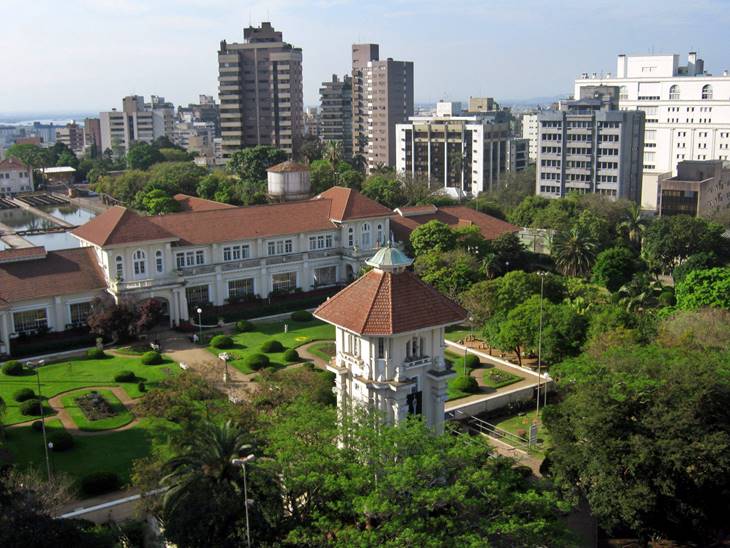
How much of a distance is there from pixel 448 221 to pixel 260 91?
261 ft

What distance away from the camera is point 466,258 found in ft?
197

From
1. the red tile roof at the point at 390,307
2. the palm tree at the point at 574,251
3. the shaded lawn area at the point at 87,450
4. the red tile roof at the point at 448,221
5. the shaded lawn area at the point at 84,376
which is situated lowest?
the shaded lawn area at the point at 87,450

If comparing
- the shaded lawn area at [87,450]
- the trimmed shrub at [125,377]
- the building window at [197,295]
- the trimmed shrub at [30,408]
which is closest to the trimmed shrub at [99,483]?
the shaded lawn area at [87,450]

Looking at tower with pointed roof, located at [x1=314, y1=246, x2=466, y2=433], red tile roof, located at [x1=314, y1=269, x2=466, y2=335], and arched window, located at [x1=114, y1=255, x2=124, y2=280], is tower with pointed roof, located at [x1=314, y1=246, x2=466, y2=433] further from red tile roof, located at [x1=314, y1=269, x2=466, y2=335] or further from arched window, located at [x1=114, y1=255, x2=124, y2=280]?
arched window, located at [x1=114, y1=255, x2=124, y2=280]

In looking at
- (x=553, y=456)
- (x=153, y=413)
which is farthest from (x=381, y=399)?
(x=153, y=413)

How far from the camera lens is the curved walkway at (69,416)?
131 ft

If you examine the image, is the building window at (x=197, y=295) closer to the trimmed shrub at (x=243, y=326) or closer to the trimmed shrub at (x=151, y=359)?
the trimmed shrub at (x=243, y=326)

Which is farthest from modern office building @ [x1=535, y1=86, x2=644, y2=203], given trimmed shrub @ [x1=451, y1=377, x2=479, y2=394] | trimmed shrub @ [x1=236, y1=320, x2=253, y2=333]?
trimmed shrub @ [x1=451, y1=377, x2=479, y2=394]

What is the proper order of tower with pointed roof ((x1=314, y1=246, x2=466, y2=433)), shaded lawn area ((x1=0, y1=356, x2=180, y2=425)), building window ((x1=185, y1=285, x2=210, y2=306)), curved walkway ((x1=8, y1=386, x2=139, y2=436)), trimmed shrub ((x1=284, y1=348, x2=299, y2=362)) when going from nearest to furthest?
tower with pointed roof ((x1=314, y1=246, x2=466, y2=433)) < curved walkway ((x1=8, y1=386, x2=139, y2=436)) < shaded lawn area ((x1=0, y1=356, x2=180, y2=425)) < trimmed shrub ((x1=284, y1=348, x2=299, y2=362)) < building window ((x1=185, y1=285, x2=210, y2=306))

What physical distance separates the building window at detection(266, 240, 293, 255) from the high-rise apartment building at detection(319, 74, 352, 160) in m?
110

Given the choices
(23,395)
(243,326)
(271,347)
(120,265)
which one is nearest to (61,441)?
(23,395)

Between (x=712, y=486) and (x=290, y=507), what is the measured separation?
15720mm

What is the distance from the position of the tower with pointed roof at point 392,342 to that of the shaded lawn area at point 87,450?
9396 mm

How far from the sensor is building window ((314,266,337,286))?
68.2m
